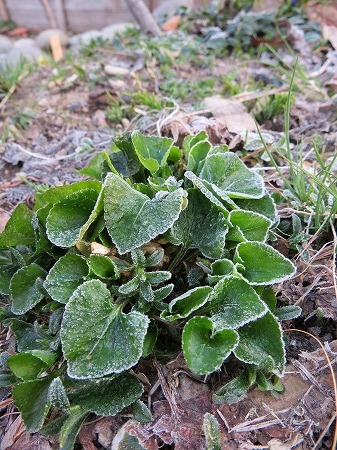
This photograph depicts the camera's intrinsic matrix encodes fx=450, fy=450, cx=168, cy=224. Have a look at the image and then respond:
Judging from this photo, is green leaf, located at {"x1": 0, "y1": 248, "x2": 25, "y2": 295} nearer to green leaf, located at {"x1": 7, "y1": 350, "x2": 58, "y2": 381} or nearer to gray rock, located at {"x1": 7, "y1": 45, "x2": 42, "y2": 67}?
green leaf, located at {"x1": 7, "y1": 350, "x2": 58, "y2": 381}

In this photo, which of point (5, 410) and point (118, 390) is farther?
point (5, 410)

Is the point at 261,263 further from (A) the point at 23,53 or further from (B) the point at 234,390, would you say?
(A) the point at 23,53

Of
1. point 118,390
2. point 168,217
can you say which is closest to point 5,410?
point 118,390

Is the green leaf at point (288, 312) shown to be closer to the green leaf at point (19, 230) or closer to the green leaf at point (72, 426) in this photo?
the green leaf at point (72, 426)

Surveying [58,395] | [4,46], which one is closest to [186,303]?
[58,395]

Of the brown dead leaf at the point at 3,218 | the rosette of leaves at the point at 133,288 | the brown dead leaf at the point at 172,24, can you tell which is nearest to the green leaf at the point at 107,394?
the rosette of leaves at the point at 133,288

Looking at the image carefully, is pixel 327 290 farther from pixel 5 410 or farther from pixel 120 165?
pixel 5 410

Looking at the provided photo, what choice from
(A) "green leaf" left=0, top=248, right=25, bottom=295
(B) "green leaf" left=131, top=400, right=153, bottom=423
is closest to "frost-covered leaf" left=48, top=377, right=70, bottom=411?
(B) "green leaf" left=131, top=400, right=153, bottom=423
